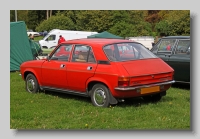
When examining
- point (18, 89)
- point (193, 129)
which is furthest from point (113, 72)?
point (18, 89)

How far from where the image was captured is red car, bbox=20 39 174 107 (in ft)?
24.9

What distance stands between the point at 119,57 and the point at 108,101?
1.00 m

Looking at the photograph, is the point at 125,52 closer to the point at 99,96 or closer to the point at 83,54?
the point at 83,54

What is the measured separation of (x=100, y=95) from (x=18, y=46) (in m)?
8.77

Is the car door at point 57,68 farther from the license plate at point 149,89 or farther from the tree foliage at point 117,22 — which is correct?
the tree foliage at point 117,22

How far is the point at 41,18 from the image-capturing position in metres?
53.1

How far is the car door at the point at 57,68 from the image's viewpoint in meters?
8.81

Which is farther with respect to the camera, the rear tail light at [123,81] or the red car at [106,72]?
the red car at [106,72]

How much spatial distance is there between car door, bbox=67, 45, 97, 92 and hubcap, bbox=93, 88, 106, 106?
39 cm

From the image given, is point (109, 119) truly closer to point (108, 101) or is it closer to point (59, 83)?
point (108, 101)

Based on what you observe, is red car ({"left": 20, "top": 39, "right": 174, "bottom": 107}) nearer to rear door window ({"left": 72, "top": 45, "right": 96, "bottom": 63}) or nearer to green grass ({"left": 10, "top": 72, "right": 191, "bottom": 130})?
rear door window ({"left": 72, "top": 45, "right": 96, "bottom": 63})

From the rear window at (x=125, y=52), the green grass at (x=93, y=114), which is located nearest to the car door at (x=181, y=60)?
the green grass at (x=93, y=114)

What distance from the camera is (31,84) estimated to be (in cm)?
998

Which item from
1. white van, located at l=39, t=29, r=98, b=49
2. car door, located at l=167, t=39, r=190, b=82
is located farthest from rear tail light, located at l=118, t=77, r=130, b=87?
white van, located at l=39, t=29, r=98, b=49
